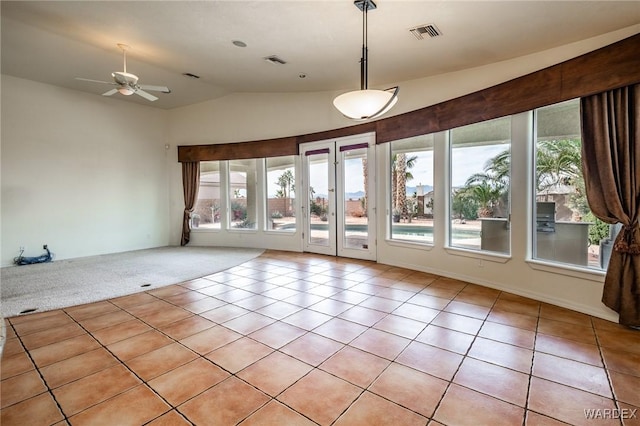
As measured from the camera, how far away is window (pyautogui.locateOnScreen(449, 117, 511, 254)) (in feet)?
13.8

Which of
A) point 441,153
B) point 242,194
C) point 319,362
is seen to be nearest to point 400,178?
point 441,153

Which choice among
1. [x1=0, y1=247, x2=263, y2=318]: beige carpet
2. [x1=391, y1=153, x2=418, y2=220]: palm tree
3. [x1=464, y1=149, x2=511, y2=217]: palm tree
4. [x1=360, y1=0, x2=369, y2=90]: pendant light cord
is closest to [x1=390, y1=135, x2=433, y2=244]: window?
[x1=391, y1=153, x2=418, y2=220]: palm tree

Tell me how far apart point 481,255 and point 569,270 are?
3.42 ft

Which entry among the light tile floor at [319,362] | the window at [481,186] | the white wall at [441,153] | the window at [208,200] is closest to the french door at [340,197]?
the white wall at [441,153]

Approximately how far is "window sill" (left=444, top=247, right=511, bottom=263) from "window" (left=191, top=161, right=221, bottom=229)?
18.7 ft

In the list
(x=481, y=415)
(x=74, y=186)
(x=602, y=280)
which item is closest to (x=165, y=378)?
(x=481, y=415)

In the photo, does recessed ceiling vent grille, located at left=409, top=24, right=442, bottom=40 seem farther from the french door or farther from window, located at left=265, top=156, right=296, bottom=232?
window, located at left=265, top=156, right=296, bottom=232

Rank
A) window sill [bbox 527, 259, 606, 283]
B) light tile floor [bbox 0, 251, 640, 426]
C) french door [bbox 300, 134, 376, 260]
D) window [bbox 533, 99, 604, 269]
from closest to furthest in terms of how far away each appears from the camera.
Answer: light tile floor [bbox 0, 251, 640, 426] < window sill [bbox 527, 259, 606, 283] < window [bbox 533, 99, 604, 269] < french door [bbox 300, 134, 376, 260]

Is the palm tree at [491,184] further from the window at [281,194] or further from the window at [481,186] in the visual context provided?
the window at [281,194]

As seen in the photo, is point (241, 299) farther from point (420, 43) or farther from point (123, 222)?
point (123, 222)

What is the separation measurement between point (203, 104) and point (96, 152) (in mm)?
2643

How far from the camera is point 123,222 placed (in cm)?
726

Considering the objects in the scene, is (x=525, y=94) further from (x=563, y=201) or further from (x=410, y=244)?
(x=410, y=244)

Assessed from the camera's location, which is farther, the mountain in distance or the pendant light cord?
the mountain in distance
